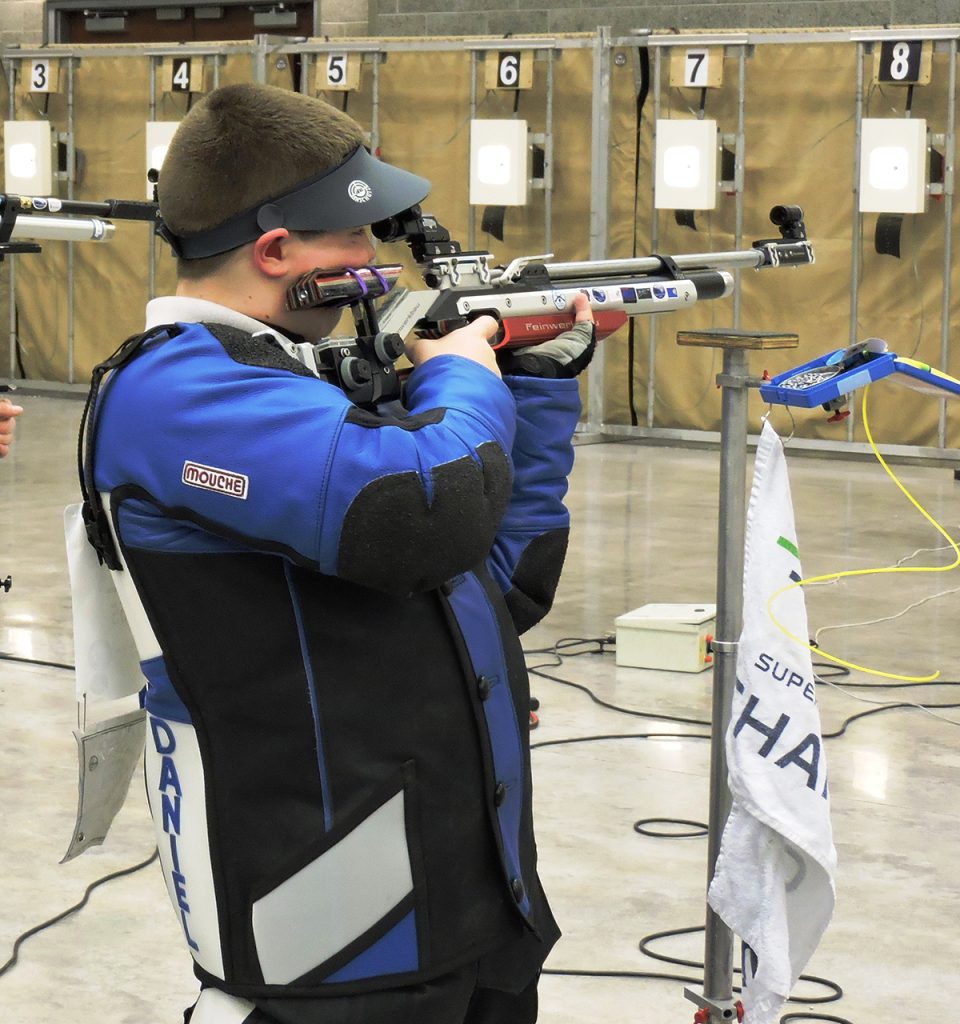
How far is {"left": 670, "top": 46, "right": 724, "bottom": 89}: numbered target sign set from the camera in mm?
8961

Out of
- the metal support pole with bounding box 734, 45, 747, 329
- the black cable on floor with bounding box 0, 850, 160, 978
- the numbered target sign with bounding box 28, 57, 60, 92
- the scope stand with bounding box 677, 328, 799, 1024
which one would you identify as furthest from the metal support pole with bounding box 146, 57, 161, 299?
the scope stand with bounding box 677, 328, 799, 1024

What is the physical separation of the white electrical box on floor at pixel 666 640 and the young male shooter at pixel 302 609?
3.40 meters

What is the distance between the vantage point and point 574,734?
4.42 meters

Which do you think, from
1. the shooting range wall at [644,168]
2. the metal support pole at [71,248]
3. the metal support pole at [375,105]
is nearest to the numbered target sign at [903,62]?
the shooting range wall at [644,168]

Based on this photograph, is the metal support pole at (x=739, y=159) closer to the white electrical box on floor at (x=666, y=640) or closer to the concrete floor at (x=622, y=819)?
the concrete floor at (x=622, y=819)

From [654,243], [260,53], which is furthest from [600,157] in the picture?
[260,53]

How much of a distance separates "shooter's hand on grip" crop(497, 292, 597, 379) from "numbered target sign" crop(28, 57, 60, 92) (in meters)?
9.70

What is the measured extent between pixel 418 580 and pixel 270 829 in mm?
285

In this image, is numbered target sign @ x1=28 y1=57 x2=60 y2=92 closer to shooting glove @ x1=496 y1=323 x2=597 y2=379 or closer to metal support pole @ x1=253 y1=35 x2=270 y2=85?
metal support pole @ x1=253 y1=35 x2=270 y2=85

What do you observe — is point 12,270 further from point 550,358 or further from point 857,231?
point 550,358

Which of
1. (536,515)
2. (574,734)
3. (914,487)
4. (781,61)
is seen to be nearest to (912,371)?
(536,515)

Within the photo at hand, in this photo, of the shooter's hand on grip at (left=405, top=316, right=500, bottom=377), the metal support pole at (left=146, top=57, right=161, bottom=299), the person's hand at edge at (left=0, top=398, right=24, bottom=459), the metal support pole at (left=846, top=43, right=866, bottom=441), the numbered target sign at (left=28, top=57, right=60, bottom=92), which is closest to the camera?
the shooter's hand on grip at (left=405, top=316, right=500, bottom=377)

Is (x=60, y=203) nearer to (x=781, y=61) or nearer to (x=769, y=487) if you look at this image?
(x=769, y=487)

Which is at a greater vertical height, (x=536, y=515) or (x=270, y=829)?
(x=536, y=515)
